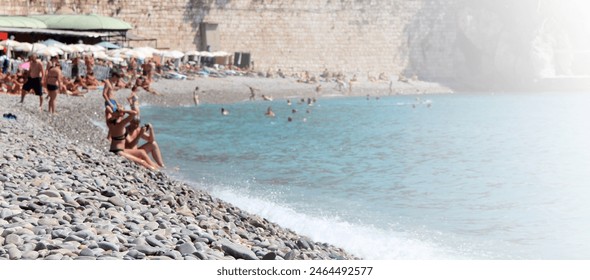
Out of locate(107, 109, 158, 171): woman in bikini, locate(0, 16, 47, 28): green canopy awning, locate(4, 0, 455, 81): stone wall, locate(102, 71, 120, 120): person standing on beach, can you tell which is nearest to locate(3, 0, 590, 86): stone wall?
locate(4, 0, 455, 81): stone wall

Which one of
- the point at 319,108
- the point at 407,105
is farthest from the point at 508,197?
the point at 407,105

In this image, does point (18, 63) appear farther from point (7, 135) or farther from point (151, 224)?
point (151, 224)

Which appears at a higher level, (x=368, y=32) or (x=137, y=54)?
(x=368, y=32)

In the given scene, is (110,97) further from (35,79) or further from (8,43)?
(8,43)

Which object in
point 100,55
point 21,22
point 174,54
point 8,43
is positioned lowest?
point 174,54

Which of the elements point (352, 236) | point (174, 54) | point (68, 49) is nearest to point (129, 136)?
point (352, 236)

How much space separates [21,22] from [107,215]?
2518 centimetres

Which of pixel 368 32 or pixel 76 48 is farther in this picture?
pixel 368 32

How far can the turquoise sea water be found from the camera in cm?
955

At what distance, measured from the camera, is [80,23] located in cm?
3200

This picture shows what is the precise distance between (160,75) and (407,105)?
443 inches

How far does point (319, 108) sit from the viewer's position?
1341 inches

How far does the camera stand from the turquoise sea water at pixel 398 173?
9.55m

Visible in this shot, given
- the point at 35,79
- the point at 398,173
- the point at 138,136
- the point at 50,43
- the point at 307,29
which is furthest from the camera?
the point at 307,29
